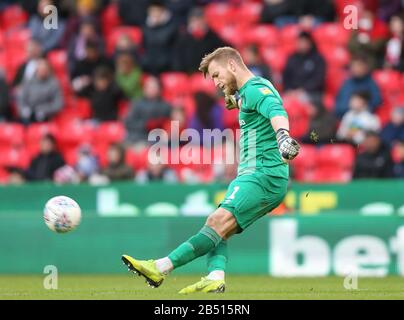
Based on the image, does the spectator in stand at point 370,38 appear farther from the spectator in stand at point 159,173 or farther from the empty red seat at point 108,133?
the empty red seat at point 108,133

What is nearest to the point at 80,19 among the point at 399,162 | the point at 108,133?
the point at 108,133

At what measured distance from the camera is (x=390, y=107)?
1734cm

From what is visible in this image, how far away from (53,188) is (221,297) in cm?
696

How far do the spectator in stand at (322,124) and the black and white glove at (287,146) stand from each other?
7714mm

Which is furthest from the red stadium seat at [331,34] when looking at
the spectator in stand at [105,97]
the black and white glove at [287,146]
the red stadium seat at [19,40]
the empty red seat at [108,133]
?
the black and white glove at [287,146]

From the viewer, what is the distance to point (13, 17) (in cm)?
2048

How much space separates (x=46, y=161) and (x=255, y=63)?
3520 mm

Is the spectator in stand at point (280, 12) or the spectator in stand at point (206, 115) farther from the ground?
the spectator in stand at point (280, 12)

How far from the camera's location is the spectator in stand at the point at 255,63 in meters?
17.2

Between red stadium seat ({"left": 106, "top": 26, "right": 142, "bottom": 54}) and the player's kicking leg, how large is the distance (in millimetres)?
9953

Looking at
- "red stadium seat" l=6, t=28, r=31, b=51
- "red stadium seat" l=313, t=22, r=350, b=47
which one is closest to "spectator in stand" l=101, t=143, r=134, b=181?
"red stadium seat" l=313, t=22, r=350, b=47

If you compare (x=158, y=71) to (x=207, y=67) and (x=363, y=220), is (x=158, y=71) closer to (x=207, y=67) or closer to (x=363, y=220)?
(x=363, y=220)

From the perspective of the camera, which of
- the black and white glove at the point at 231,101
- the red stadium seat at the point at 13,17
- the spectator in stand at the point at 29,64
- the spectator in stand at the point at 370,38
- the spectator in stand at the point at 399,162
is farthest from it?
the red stadium seat at the point at 13,17

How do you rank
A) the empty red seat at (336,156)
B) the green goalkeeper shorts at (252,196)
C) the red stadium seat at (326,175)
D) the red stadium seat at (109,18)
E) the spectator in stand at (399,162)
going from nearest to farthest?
the green goalkeeper shorts at (252,196), the spectator in stand at (399,162), the empty red seat at (336,156), the red stadium seat at (326,175), the red stadium seat at (109,18)
